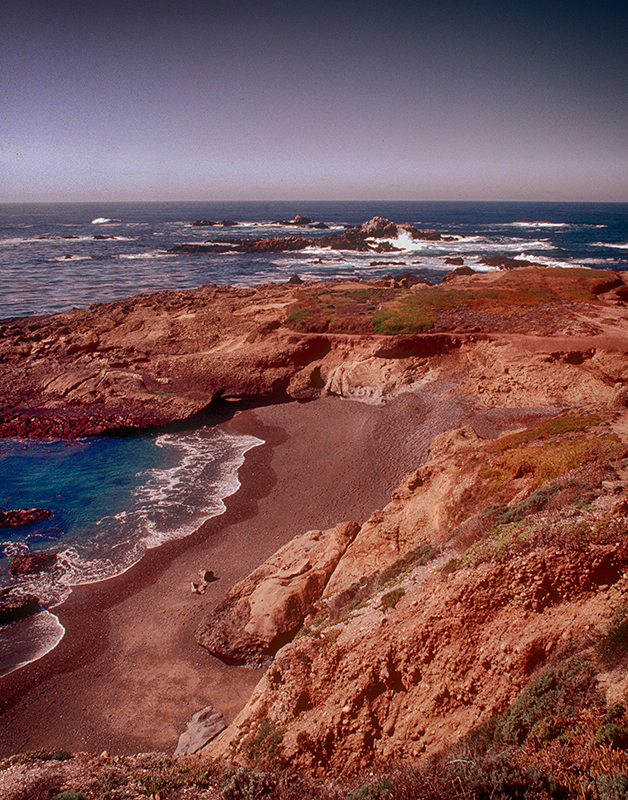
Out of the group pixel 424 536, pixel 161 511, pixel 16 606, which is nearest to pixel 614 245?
pixel 424 536

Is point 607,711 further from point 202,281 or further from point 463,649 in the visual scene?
point 202,281

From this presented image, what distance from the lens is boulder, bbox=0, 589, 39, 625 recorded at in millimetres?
13719

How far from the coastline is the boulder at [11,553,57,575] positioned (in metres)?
2.11

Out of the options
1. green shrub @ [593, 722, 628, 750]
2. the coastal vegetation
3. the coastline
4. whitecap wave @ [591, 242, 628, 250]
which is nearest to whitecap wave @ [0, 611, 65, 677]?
the coastline

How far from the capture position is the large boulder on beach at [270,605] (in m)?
11.7

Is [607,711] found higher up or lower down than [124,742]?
higher up

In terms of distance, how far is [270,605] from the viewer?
11.9 metres

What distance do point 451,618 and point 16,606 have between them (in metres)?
14.1

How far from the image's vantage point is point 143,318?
3431cm

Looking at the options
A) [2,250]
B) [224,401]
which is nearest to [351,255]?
[224,401]

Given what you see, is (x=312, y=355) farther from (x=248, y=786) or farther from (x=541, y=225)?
(x=541, y=225)

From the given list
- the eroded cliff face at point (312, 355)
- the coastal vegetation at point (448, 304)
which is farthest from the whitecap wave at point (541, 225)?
the eroded cliff face at point (312, 355)

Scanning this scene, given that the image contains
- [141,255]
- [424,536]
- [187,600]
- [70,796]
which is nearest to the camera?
[70,796]

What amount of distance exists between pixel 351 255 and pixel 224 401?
5598 centimetres
